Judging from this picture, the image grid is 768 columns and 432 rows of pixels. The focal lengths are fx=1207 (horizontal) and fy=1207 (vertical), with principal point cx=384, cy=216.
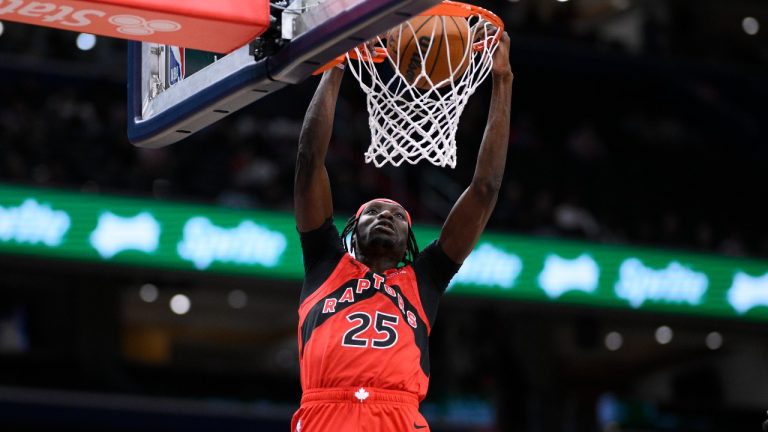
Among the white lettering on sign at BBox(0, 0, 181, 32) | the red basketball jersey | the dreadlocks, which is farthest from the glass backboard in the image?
the dreadlocks

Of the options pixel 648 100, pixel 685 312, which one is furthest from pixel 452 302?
pixel 648 100

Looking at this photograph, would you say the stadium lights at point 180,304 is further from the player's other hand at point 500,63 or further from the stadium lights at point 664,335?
the player's other hand at point 500,63

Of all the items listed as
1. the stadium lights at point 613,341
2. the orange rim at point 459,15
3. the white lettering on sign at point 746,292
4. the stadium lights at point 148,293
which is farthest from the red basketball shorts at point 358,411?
the stadium lights at point 613,341

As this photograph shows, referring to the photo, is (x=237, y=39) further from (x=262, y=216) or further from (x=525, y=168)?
(x=525, y=168)

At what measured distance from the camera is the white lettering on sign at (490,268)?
45.5 ft

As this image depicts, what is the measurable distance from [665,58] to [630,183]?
2.76 metres

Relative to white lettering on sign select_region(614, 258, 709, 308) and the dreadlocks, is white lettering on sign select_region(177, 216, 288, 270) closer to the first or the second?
white lettering on sign select_region(614, 258, 709, 308)

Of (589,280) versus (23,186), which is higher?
(23,186)

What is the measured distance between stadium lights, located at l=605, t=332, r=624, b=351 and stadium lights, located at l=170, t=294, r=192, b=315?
770 centimetres

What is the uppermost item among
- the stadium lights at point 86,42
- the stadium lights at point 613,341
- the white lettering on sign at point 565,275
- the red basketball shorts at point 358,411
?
the stadium lights at point 86,42

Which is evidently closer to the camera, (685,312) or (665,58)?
(685,312)

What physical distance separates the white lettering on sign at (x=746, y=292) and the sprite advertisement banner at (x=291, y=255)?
1cm

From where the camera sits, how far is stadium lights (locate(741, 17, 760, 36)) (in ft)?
76.2

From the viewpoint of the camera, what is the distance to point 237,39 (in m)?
4.27
